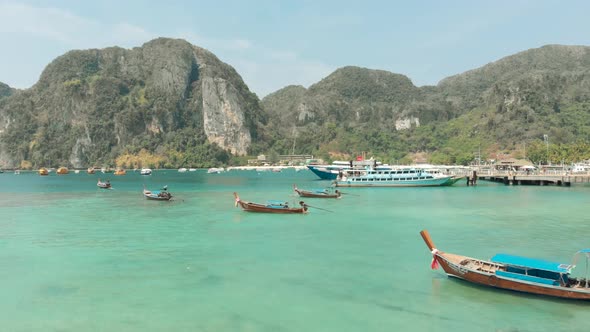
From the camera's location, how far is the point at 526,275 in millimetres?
20031

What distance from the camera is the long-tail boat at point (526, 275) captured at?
19203 millimetres

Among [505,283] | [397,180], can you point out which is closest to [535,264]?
[505,283]

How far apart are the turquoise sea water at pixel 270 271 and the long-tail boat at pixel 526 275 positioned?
0.50 meters

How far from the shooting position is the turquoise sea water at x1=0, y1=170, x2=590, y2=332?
18.5m

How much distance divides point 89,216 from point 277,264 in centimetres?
3082

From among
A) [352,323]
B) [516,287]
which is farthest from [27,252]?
[516,287]

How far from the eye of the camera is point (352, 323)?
18.2m

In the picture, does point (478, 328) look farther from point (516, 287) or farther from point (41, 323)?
point (41, 323)

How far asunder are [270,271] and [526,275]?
12.9 metres

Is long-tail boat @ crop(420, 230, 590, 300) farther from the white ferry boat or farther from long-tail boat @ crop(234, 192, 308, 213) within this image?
the white ferry boat

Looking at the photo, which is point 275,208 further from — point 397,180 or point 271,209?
point 397,180

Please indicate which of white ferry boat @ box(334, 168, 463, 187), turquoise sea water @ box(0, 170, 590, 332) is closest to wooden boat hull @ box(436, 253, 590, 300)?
turquoise sea water @ box(0, 170, 590, 332)

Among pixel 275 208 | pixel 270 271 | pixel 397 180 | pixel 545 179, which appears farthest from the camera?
pixel 545 179

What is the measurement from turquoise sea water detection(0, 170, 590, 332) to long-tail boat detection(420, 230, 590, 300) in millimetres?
502
